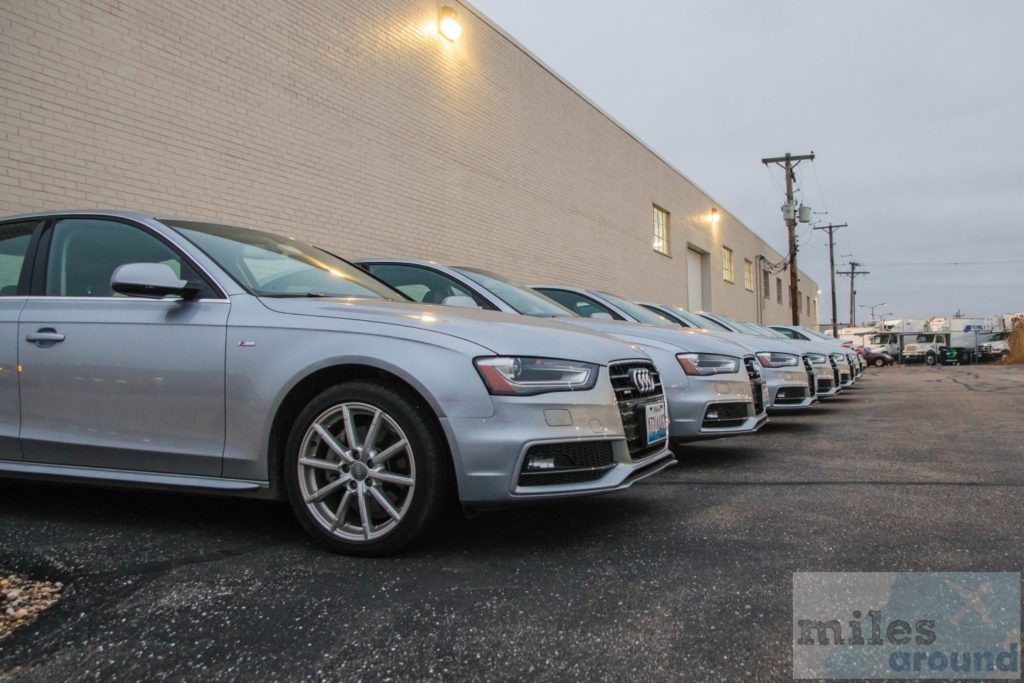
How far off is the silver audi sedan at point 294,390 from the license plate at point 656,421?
0.02 m

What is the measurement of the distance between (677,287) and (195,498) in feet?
65.6

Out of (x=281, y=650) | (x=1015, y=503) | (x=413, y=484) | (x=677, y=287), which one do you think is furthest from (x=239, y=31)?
(x=677, y=287)

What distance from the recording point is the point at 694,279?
2534 cm

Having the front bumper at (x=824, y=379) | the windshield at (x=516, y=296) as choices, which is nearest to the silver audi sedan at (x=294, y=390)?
the windshield at (x=516, y=296)

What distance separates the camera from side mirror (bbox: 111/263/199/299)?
126 inches

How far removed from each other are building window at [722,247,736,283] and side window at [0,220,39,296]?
86.7 ft

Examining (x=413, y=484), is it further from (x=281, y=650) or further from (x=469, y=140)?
(x=469, y=140)

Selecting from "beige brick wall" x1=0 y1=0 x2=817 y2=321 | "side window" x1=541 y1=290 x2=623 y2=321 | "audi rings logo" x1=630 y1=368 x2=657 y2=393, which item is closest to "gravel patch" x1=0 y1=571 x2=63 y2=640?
"audi rings logo" x1=630 y1=368 x2=657 y2=393

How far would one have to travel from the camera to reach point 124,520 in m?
3.56

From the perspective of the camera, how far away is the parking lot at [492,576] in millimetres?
2086

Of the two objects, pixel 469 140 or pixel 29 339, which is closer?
pixel 29 339

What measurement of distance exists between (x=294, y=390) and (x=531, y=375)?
38.6 inches

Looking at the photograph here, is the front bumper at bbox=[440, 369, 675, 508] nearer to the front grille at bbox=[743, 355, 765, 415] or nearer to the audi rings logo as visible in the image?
the audi rings logo

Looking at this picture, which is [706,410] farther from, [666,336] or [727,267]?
[727,267]
